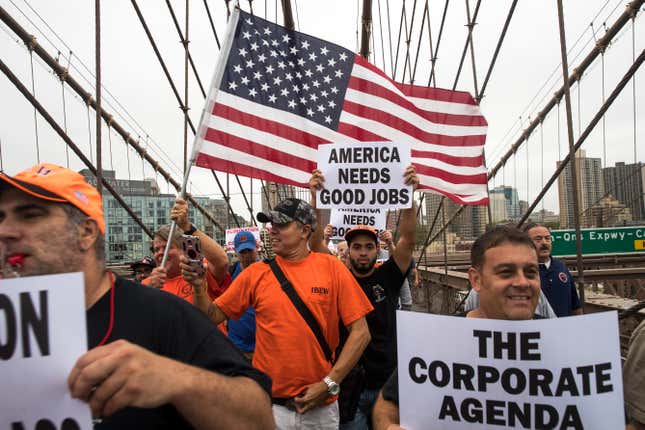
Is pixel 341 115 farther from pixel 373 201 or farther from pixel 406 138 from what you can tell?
pixel 373 201

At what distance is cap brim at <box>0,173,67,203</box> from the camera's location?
113 cm

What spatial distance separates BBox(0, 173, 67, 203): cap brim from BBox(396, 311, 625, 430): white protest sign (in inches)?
44.8

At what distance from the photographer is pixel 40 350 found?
887 mm

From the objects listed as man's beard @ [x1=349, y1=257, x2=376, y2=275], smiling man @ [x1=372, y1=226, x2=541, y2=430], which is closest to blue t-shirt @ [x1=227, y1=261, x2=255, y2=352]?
man's beard @ [x1=349, y1=257, x2=376, y2=275]

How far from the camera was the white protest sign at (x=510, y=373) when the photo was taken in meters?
1.41

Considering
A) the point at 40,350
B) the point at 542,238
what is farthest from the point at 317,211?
the point at 40,350

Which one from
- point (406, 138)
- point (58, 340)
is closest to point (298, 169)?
point (406, 138)

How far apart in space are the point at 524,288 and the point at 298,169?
117 inches

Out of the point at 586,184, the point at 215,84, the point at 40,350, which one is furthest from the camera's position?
the point at 586,184

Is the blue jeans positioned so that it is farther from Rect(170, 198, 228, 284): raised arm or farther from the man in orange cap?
the man in orange cap

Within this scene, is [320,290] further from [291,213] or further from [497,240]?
[497,240]

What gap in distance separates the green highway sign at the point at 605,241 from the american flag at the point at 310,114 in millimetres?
7612

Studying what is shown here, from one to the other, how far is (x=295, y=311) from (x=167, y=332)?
53.0 inches

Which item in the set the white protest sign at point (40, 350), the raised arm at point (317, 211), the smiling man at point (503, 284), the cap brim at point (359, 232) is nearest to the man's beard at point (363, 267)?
the cap brim at point (359, 232)
